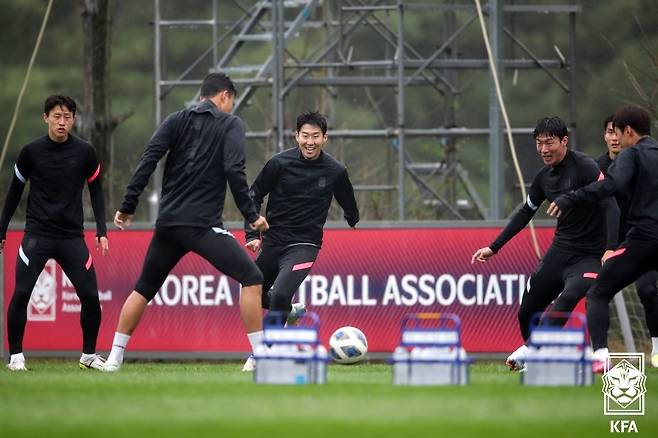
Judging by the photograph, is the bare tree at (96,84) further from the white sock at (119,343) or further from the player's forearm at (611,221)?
the player's forearm at (611,221)

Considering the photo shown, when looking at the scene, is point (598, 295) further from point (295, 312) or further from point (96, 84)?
point (96, 84)

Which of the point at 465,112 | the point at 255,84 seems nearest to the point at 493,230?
the point at 255,84

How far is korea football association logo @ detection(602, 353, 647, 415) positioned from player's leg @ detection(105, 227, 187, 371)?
11.3 ft

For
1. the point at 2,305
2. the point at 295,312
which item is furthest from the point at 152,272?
the point at 2,305

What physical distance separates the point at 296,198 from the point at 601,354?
2970 millimetres

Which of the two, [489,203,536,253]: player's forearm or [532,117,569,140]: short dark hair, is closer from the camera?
[532,117,569,140]: short dark hair

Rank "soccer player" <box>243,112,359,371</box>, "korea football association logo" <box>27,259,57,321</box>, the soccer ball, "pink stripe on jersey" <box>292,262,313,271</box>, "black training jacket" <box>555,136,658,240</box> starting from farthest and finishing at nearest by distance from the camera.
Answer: "korea football association logo" <box>27,259,57,321</box> → the soccer ball → "soccer player" <box>243,112,359,371</box> → "pink stripe on jersey" <box>292,262,313,271</box> → "black training jacket" <box>555,136,658,240</box>

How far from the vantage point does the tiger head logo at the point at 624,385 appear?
9.55 meters

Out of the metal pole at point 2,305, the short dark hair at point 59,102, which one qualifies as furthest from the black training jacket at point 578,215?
the metal pole at point 2,305

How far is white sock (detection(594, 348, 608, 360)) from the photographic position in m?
11.6

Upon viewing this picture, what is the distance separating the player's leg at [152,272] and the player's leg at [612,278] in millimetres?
3197

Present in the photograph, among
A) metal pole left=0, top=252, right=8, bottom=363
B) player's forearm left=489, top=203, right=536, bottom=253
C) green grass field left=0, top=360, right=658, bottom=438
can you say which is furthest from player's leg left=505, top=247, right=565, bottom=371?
metal pole left=0, top=252, right=8, bottom=363

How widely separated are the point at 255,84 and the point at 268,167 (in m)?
8.45

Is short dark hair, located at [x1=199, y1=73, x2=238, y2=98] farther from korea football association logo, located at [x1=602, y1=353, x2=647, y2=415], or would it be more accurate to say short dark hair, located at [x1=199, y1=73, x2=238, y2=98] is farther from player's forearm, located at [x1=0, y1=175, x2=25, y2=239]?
korea football association logo, located at [x1=602, y1=353, x2=647, y2=415]
